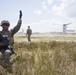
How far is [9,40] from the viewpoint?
25.7ft

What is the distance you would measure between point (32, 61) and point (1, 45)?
0.98 metres

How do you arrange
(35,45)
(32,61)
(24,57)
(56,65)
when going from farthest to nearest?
(35,45) → (24,57) → (32,61) → (56,65)

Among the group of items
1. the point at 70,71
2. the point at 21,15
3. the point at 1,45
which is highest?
the point at 21,15

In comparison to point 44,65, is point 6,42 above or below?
above

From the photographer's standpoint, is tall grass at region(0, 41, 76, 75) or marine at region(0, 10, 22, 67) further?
marine at region(0, 10, 22, 67)

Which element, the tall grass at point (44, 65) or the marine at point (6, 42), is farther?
the marine at point (6, 42)

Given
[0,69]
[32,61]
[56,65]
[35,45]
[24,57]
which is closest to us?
[0,69]

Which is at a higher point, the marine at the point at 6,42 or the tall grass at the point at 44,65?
the marine at the point at 6,42

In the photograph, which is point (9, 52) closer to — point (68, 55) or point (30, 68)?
point (30, 68)

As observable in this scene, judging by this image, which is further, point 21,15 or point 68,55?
point 68,55

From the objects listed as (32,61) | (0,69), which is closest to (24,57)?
(32,61)

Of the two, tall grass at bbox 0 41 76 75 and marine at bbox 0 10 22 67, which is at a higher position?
marine at bbox 0 10 22 67

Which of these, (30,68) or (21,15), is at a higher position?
(21,15)

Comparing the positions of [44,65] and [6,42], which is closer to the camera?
[44,65]
